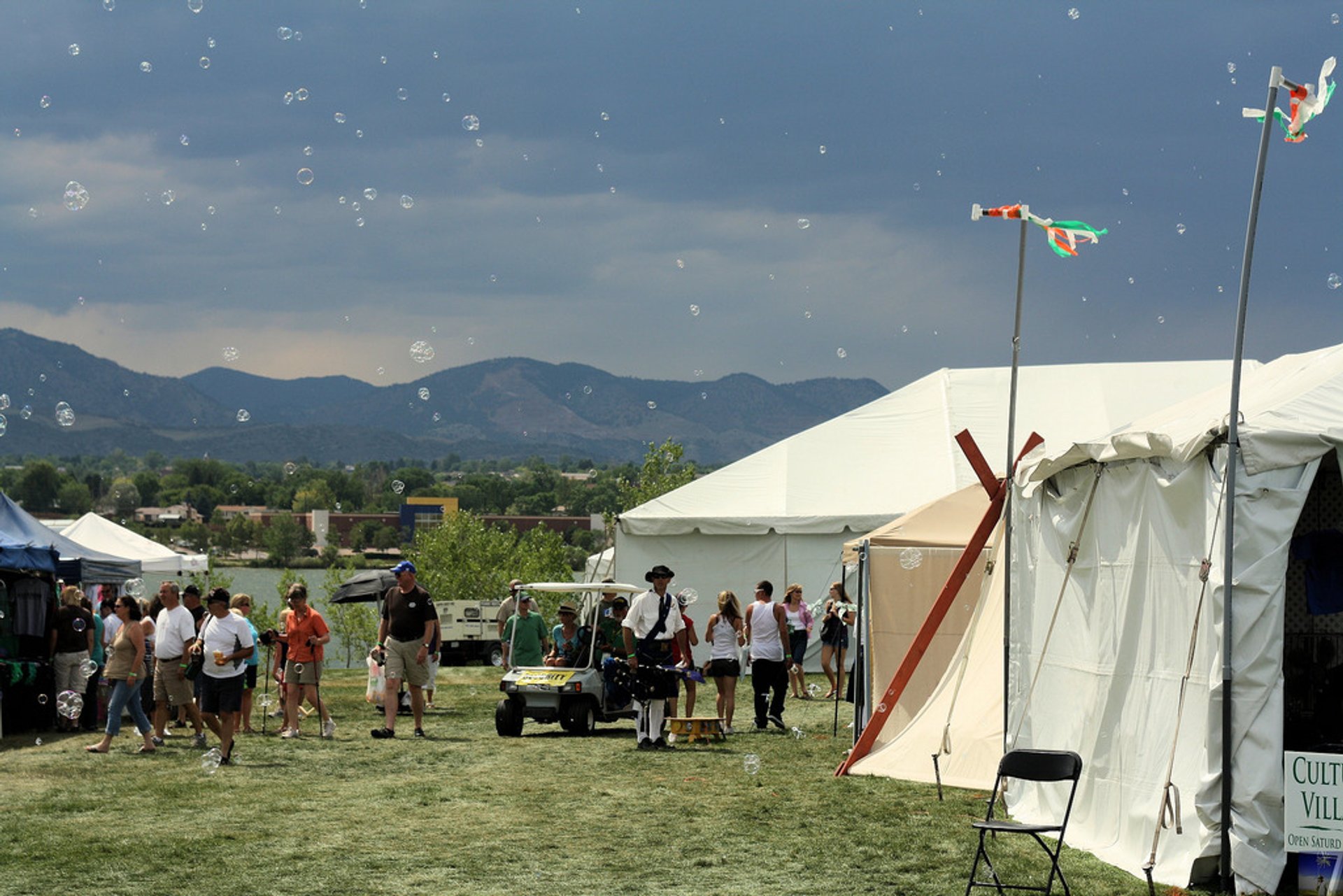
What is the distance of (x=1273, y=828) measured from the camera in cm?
763

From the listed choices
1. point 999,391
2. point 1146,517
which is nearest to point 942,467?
point 999,391

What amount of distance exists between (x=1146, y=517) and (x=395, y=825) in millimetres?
5257

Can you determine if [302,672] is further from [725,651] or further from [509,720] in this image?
[725,651]

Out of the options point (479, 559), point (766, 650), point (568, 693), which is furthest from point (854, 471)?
point (479, 559)

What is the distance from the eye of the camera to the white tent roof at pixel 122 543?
25.5 m

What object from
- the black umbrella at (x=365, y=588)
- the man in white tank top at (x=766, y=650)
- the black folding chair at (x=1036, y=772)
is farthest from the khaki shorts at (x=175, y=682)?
the black folding chair at (x=1036, y=772)

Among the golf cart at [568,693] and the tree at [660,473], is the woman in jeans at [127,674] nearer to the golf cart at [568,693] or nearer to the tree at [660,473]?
the golf cart at [568,693]

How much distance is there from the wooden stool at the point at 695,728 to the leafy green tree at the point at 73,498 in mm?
56178

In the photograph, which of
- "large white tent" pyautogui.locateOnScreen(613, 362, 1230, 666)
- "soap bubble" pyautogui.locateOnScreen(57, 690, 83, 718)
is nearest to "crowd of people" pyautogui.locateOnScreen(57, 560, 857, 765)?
"soap bubble" pyautogui.locateOnScreen(57, 690, 83, 718)

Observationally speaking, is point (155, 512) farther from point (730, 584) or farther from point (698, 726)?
Result: point (698, 726)

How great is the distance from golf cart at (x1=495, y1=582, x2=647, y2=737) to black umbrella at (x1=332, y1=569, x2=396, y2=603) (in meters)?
6.39

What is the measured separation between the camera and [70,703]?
1688cm

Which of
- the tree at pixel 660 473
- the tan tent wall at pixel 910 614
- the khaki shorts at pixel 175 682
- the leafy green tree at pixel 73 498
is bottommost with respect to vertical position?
the khaki shorts at pixel 175 682

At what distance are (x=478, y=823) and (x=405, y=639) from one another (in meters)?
6.15
